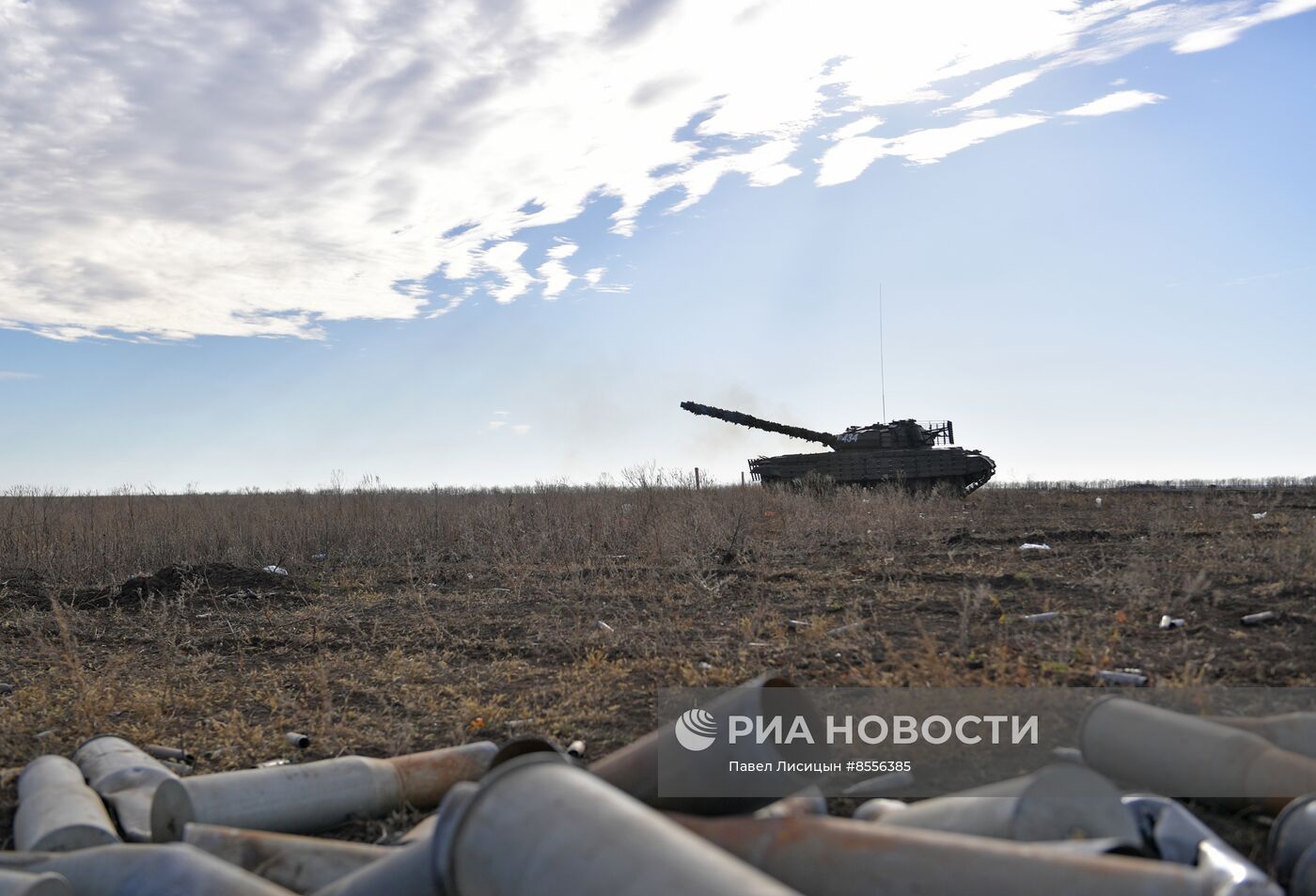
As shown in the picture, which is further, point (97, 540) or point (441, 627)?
point (97, 540)

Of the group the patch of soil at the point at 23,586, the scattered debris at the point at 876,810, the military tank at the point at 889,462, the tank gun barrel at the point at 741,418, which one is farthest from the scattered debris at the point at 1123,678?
the tank gun barrel at the point at 741,418

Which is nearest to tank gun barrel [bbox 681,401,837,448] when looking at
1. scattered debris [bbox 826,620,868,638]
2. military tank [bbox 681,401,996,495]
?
military tank [bbox 681,401,996,495]

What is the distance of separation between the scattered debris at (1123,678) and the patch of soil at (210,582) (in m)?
7.56

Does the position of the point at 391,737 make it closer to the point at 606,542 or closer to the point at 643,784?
the point at 643,784

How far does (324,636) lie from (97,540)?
742 cm

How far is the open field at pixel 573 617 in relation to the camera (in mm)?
4312

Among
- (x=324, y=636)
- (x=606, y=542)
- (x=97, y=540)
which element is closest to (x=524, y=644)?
(x=324, y=636)

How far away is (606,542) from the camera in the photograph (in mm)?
11688

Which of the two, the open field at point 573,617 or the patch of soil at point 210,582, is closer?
the open field at point 573,617

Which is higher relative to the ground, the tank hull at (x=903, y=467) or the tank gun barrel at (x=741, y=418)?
the tank gun barrel at (x=741, y=418)

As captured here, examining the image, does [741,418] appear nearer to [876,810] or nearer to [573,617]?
[573,617]

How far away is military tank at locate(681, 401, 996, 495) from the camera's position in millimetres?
19984
